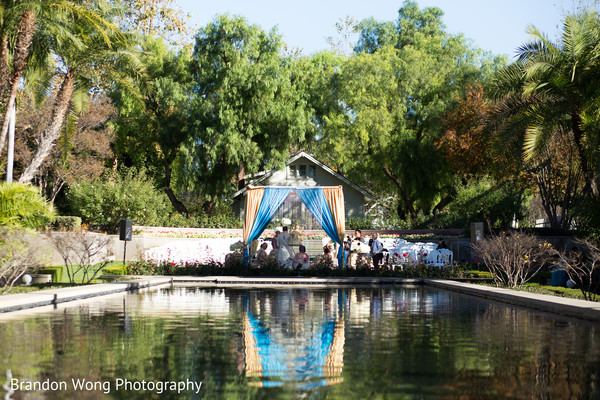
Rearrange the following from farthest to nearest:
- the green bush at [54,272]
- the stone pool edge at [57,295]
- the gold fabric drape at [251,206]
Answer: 1. the gold fabric drape at [251,206]
2. the green bush at [54,272]
3. the stone pool edge at [57,295]

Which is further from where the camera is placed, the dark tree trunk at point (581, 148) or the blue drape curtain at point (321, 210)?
the blue drape curtain at point (321, 210)

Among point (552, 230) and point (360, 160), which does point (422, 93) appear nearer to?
point (360, 160)

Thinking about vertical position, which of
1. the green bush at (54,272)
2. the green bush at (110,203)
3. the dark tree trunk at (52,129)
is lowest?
the green bush at (54,272)

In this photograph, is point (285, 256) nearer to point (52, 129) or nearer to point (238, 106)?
point (52, 129)

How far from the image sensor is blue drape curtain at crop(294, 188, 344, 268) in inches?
1192

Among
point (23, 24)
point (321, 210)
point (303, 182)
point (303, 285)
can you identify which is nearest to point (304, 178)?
point (303, 182)

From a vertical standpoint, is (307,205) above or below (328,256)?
above

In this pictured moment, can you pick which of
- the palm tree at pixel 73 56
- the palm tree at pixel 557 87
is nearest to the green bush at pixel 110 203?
the palm tree at pixel 73 56

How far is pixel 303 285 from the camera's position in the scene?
2633cm

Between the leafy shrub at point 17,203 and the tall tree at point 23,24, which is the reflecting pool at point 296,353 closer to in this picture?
the leafy shrub at point 17,203

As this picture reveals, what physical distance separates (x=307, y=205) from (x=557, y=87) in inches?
430

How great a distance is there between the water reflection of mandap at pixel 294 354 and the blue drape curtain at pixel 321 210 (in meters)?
16.8

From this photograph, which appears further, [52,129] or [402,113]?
[402,113]

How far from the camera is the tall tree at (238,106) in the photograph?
48.8 meters
